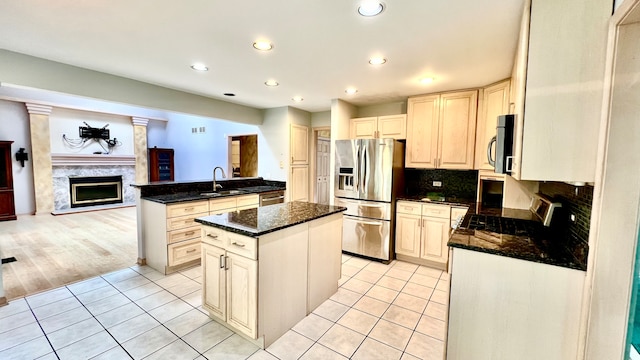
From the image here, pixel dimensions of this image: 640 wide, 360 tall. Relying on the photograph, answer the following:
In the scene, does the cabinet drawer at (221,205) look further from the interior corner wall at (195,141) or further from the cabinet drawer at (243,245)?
the interior corner wall at (195,141)

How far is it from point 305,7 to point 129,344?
2.73 meters

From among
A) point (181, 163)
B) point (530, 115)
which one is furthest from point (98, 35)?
point (181, 163)

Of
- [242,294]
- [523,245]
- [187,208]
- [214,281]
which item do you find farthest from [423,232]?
[187,208]

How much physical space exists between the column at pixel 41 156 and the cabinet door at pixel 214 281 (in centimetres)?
696

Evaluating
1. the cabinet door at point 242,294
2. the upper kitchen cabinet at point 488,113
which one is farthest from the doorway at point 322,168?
the cabinet door at point 242,294

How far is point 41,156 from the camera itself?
20.4 feet

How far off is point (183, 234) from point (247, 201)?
1.04 meters

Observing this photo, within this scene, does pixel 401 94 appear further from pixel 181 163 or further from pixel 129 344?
pixel 181 163

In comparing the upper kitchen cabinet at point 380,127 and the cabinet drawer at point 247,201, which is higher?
the upper kitchen cabinet at point 380,127

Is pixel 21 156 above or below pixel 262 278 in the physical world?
above

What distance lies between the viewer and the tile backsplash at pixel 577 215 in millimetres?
1425

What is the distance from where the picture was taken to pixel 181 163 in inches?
342

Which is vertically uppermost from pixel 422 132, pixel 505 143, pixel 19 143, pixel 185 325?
pixel 422 132

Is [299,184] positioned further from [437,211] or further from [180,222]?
[437,211]
